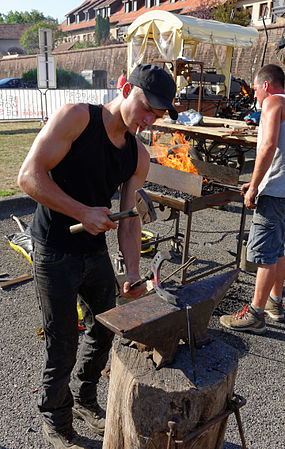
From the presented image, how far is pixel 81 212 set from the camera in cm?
192

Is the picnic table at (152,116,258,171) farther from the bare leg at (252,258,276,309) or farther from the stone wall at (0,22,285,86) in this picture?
the stone wall at (0,22,285,86)

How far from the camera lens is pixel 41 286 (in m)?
2.08

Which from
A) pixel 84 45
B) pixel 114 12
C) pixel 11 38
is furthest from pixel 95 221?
pixel 11 38

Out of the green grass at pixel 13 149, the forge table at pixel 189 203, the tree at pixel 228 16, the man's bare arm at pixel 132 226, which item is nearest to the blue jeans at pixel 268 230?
the forge table at pixel 189 203

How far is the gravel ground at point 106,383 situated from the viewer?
2.58 metres

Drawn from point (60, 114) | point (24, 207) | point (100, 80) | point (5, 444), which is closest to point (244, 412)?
point (5, 444)

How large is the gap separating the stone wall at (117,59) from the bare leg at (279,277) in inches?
605

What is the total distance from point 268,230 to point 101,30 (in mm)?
61624

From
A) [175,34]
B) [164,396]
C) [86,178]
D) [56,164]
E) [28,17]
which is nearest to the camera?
[164,396]

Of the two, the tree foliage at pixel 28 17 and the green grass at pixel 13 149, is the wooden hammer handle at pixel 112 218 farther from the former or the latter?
the tree foliage at pixel 28 17

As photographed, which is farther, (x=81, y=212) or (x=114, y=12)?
(x=114, y=12)

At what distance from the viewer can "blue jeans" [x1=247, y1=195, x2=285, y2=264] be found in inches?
134

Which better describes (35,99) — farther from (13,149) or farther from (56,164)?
(56,164)

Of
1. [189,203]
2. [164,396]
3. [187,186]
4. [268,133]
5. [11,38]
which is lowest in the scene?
[164,396]
